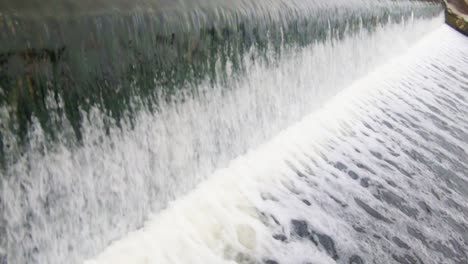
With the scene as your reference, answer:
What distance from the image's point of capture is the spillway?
167 centimetres

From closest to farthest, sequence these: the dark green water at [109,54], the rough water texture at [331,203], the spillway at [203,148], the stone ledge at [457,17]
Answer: the dark green water at [109,54], the spillway at [203,148], the rough water texture at [331,203], the stone ledge at [457,17]

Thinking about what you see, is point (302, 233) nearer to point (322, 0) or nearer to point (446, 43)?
point (322, 0)

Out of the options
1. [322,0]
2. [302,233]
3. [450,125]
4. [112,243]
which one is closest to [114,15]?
[112,243]

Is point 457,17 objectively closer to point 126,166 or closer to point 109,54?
point 126,166

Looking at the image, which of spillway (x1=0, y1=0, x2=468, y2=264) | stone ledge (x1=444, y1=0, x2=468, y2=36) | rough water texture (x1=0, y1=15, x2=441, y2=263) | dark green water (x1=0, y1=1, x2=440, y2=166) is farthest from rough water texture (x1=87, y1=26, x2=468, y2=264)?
stone ledge (x1=444, y1=0, x2=468, y2=36)

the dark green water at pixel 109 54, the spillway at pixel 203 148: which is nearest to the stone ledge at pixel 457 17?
the spillway at pixel 203 148

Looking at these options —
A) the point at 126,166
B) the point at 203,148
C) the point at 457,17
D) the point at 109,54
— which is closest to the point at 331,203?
the point at 203,148

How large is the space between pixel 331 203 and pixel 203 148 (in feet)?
3.15

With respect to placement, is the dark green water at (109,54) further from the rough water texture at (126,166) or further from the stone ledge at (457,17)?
the stone ledge at (457,17)

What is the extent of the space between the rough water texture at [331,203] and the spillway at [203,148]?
0.01 metres

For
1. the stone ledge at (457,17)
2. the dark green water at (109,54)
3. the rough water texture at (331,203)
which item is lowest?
the stone ledge at (457,17)

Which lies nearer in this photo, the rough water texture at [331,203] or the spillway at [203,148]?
the spillway at [203,148]

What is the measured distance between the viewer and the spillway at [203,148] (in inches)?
65.8

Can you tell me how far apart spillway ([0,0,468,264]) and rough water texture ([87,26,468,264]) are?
0.5 inches
